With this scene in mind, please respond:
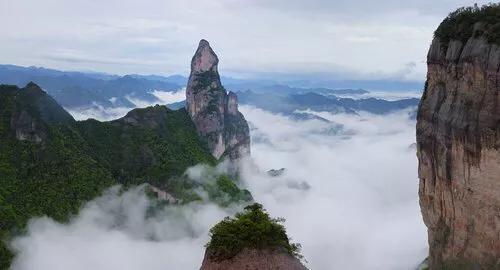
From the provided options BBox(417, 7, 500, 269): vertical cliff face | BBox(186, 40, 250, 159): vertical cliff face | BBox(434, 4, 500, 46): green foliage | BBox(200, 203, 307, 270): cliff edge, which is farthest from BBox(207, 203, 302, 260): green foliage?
BBox(186, 40, 250, 159): vertical cliff face

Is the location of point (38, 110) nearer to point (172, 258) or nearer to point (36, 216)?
point (36, 216)

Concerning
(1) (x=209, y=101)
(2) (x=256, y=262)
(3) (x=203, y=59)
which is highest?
(3) (x=203, y=59)

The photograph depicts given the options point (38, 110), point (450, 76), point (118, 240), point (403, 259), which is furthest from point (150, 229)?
point (450, 76)

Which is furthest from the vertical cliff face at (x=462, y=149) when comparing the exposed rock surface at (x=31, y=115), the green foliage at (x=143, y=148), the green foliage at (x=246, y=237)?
the green foliage at (x=143, y=148)

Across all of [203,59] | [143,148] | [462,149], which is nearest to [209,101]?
[203,59]

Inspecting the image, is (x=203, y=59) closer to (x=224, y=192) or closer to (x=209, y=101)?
(x=209, y=101)

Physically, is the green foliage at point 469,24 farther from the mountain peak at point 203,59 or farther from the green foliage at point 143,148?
the mountain peak at point 203,59
